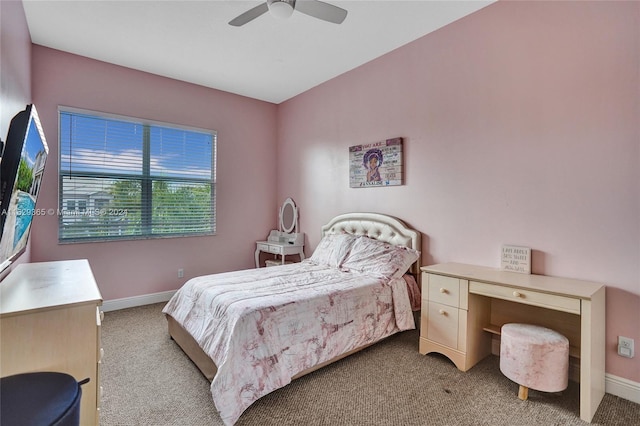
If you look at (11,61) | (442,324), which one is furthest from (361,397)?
(11,61)

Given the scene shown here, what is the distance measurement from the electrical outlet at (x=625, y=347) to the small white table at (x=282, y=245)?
3358mm

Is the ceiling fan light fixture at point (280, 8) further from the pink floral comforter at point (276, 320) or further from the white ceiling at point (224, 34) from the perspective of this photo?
the pink floral comforter at point (276, 320)

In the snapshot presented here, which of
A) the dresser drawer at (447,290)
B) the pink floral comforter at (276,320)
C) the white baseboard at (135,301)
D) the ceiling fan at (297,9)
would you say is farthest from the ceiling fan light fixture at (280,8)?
the white baseboard at (135,301)

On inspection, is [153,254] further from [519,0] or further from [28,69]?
[519,0]

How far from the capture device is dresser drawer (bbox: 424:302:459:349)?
7.66ft

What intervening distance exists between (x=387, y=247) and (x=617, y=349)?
173 cm

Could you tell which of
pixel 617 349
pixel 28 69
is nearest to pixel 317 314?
pixel 617 349

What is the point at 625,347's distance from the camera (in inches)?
77.3

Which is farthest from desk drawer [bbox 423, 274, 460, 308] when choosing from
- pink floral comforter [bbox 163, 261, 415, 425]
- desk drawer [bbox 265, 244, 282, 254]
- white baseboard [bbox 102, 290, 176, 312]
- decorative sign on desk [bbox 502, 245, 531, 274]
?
white baseboard [bbox 102, 290, 176, 312]

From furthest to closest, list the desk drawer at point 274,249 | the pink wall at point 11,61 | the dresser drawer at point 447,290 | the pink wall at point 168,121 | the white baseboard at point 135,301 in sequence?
the desk drawer at point 274,249
the white baseboard at point 135,301
the pink wall at point 168,121
the dresser drawer at point 447,290
the pink wall at point 11,61

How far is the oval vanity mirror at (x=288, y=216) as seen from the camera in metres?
4.65

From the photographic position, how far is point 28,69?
2818mm

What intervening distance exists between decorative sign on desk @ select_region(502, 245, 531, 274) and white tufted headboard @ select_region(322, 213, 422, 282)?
2.59ft

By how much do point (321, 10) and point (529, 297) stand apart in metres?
2.39
